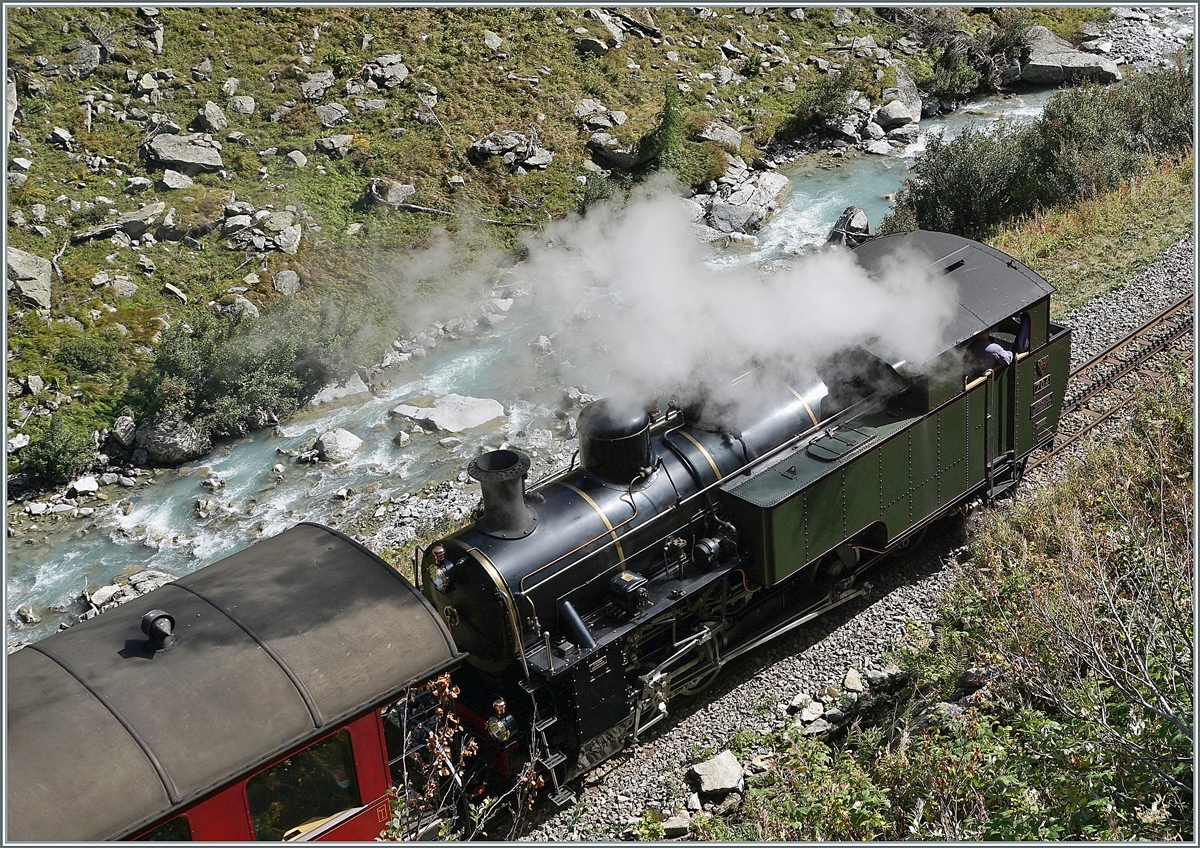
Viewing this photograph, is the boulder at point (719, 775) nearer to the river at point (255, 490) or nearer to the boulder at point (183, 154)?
the river at point (255, 490)

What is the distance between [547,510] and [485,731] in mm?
1850

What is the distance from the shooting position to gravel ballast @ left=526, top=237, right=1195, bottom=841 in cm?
856

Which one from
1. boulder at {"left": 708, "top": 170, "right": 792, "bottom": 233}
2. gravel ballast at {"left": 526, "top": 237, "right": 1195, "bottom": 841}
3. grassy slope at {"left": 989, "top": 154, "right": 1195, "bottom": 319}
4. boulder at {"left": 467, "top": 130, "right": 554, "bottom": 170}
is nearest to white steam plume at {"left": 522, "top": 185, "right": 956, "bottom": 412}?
gravel ballast at {"left": 526, "top": 237, "right": 1195, "bottom": 841}

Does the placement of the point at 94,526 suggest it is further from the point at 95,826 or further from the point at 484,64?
the point at 484,64

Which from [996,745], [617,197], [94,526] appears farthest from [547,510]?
[617,197]

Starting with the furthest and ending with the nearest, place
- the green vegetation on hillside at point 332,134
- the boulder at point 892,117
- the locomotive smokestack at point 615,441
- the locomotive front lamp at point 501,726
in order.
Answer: the boulder at point 892,117, the green vegetation on hillside at point 332,134, the locomotive smokestack at point 615,441, the locomotive front lamp at point 501,726

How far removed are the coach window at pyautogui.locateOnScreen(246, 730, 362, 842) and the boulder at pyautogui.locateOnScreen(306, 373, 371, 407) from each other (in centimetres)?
1157

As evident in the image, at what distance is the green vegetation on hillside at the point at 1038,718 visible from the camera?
663cm

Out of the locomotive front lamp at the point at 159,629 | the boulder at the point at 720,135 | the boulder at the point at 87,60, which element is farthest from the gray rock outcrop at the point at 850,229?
the boulder at the point at 87,60

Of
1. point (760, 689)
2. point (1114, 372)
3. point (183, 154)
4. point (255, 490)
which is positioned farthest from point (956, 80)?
point (760, 689)

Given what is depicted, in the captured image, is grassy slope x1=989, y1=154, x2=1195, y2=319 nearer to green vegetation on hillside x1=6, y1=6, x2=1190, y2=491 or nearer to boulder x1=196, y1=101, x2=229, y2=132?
green vegetation on hillside x1=6, y1=6, x2=1190, y2=491

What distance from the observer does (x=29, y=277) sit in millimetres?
18734

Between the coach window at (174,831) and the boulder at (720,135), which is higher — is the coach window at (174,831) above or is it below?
above

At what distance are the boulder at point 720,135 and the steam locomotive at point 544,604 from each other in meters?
15.3
